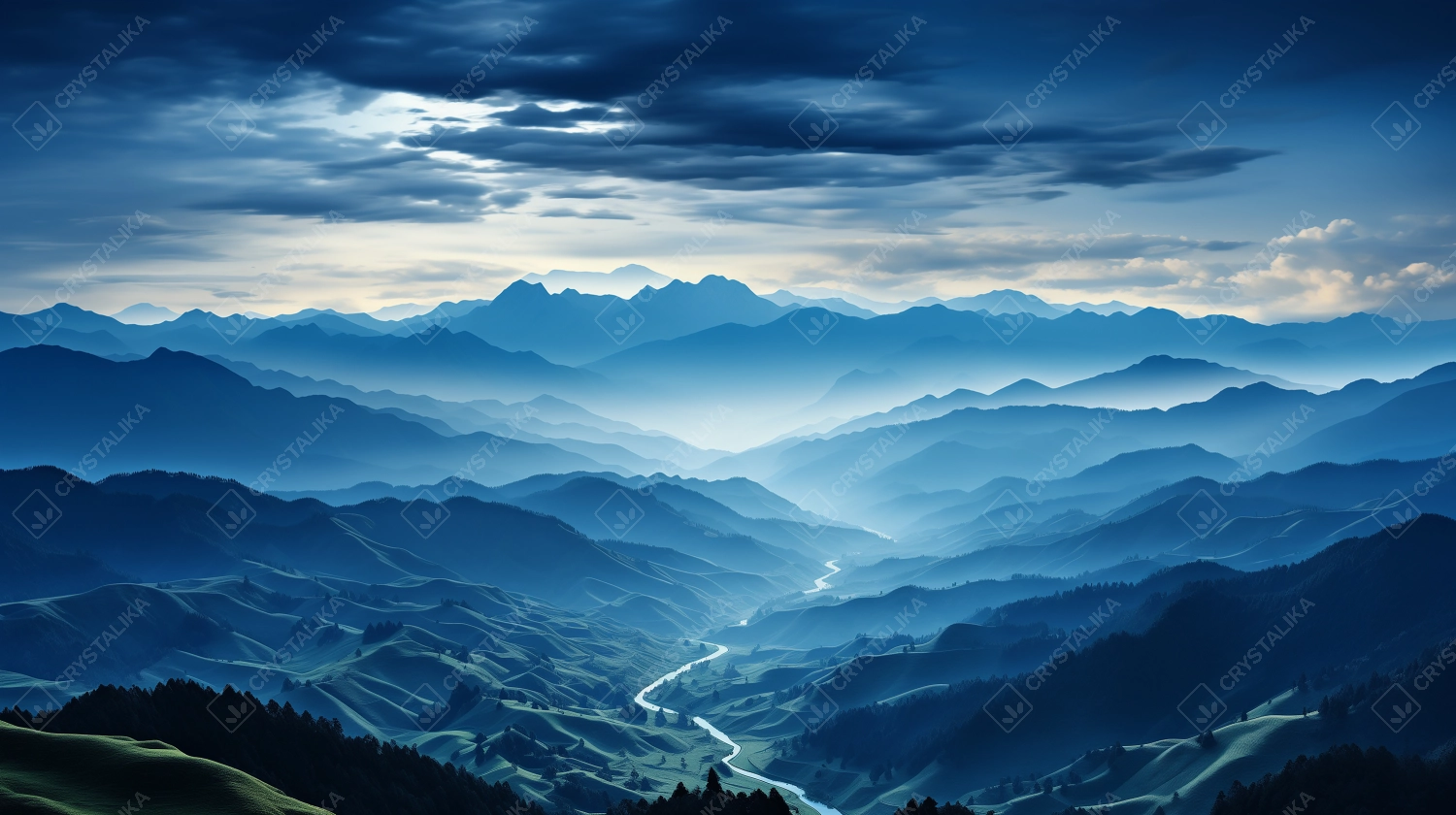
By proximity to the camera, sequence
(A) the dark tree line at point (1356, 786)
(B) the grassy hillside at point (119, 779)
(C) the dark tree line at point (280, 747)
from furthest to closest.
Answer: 1. (A) the dark tree line at point (1356, 786)
2. (C) the dark tree line at point (280, 747)
3. (B) the grassy hillside at point (119, 779)

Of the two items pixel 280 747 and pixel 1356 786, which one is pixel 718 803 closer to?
pixel 280 747

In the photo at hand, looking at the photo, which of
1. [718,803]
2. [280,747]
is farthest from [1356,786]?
[280,747]

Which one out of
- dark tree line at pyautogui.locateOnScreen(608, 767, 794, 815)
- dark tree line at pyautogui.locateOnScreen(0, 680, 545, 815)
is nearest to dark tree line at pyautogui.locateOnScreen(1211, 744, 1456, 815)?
dark tree line at pyautogui.locateOnScreen(608, 767, 794, 815)

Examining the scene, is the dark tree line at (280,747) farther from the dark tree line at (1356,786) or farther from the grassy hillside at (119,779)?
the dark tree line at (1356,786)

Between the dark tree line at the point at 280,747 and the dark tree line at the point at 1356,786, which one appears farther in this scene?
the dark tree line at the point at 1356,786

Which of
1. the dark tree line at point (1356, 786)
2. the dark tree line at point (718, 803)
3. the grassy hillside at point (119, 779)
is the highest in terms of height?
the grassy hillside at point (119, 779)

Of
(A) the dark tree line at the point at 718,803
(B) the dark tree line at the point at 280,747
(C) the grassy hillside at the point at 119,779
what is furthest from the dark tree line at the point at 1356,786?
(C) the grassy hillside at the point at 119,779

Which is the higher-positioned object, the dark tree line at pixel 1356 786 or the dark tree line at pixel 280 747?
the dark tree line at pixel 280 747

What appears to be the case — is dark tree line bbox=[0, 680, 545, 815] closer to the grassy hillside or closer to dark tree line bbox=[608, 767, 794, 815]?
dark tree line bbox=[608, 767, 794, 815]

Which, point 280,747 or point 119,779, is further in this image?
point 280,747
